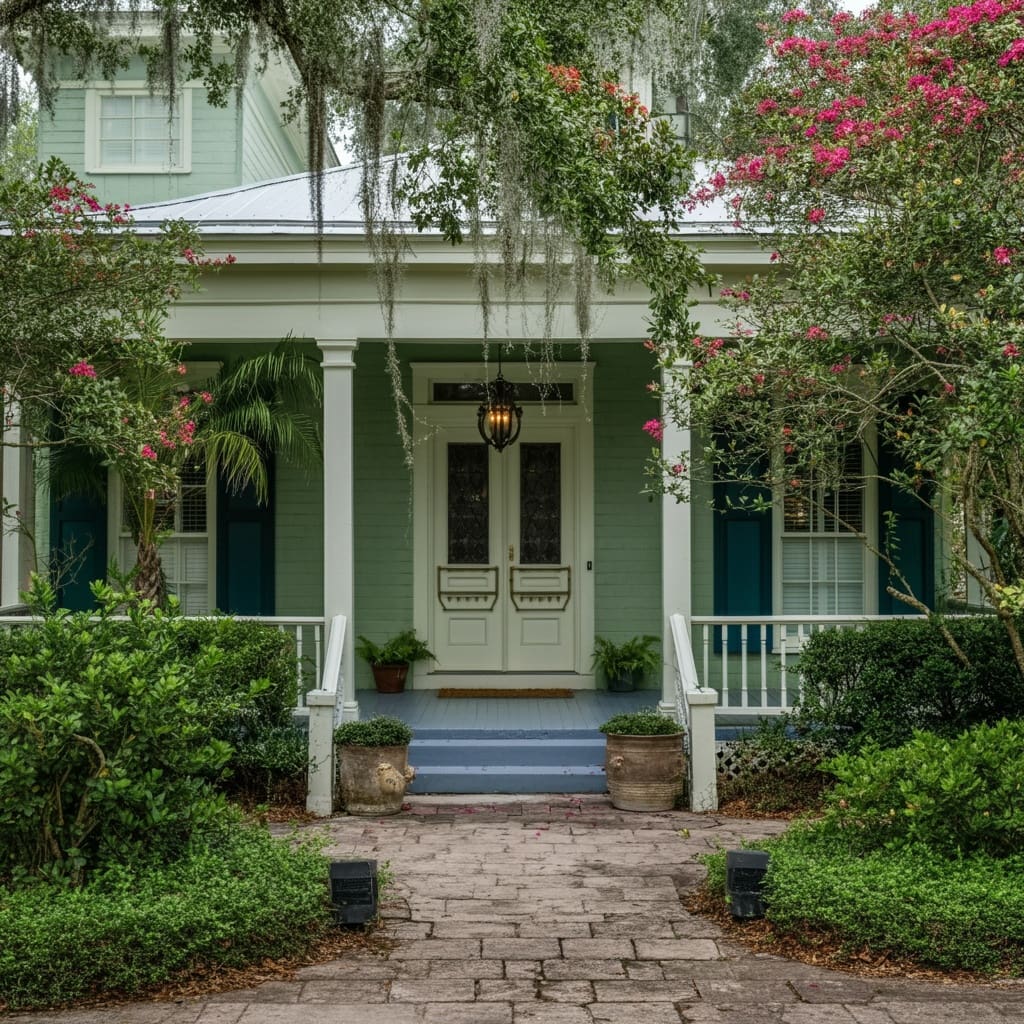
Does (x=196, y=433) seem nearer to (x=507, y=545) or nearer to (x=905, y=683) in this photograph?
(x=507, y=545)

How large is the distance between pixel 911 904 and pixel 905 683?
281cm

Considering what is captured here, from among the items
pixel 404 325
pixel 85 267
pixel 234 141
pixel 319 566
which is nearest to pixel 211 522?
pixel 319 566

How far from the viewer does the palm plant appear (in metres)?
7.30

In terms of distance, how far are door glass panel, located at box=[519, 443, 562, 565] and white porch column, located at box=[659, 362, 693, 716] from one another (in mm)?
1733

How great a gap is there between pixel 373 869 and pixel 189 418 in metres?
3.69

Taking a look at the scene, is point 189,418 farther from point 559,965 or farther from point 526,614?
point 559,965

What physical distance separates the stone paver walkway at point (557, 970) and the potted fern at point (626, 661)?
3.03m

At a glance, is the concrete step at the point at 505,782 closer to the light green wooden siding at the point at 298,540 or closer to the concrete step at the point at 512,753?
the concrete step at the point at 512,753

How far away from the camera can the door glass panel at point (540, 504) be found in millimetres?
10000

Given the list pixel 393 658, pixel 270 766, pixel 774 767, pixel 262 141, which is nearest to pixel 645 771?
pixel 774 767

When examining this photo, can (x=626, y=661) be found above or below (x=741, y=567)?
below

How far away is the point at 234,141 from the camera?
1250 centimetres

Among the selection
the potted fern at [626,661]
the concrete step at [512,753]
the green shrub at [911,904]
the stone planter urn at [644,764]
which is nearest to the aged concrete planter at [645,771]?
the stone planter urn at [644,764]

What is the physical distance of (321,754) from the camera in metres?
7.44
